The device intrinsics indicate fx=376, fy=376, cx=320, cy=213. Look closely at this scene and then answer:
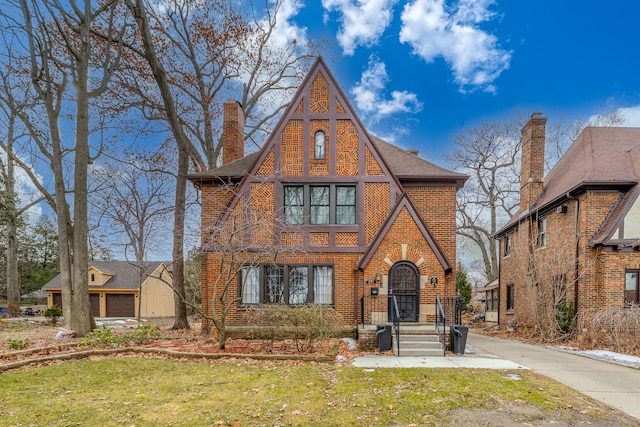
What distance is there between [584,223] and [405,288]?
7.44 m

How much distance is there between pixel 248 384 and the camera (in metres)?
6.98

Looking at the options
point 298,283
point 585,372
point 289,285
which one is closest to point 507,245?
point 585,372

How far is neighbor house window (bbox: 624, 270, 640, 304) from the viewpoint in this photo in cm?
1324

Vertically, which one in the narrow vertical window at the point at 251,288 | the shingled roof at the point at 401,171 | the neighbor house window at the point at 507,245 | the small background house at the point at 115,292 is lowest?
the small background house at the point at 115,292

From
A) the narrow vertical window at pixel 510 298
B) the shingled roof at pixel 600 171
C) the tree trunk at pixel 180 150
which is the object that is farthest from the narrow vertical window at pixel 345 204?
the narrow vertical window at pixel 510 298

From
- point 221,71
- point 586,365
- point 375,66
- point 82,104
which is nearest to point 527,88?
point 375,66

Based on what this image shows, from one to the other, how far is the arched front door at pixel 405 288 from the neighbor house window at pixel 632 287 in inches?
309

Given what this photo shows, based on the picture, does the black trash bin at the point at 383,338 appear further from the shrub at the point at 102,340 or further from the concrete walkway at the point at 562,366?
the shrub at the point at 102,340

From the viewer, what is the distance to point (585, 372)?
8391mm

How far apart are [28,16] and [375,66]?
60.9 feet

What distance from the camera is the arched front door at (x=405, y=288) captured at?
470 inches

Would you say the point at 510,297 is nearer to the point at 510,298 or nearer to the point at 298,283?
the point at 510,298

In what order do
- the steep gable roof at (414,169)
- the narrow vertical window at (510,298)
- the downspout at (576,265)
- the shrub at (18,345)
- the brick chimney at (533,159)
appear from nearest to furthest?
the shrub at (18,345) → the steep gable roof at (414,169) → the downspout at (576,265) → the brick chimney at (533,159) → the narrow vertical window at (510,298)

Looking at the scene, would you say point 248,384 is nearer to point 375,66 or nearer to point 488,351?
point 488,351
